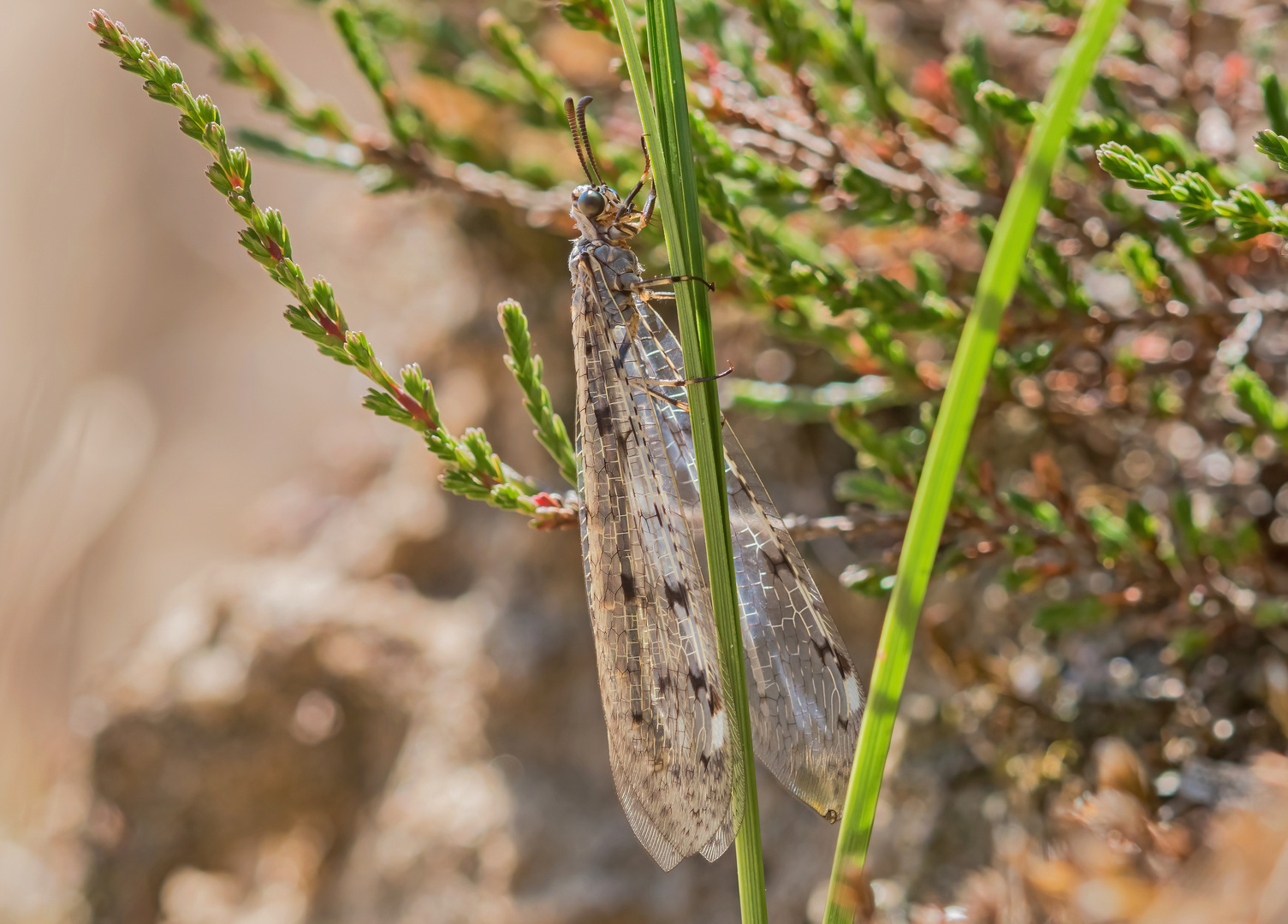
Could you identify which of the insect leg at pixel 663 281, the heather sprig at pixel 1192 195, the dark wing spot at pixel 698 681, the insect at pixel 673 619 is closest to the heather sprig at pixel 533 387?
→ the insect at pixel 673 619

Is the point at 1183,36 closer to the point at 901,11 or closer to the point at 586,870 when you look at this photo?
the point at 901,11

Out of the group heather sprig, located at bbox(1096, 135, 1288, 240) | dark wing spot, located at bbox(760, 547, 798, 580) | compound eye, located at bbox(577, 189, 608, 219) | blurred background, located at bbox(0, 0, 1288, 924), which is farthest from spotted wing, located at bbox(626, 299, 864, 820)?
heather sprig, located at bbox(1096, 135, 1288, 240)

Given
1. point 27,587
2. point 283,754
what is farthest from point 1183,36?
point 27,587

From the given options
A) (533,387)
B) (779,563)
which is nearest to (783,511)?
(779,563)

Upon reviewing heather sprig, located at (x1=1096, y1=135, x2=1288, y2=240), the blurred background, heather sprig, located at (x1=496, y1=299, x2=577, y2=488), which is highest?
heather sprig, located at (x1=1096, y1=135, x2=1288, y2=240)

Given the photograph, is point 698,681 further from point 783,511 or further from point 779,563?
point 783,511

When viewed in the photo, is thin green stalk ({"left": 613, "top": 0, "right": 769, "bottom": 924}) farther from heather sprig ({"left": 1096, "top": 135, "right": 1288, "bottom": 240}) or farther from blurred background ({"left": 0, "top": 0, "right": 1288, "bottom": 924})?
heather sprig ({"left": 1096, "top": 135, "right": 1288, "bottom": 240})

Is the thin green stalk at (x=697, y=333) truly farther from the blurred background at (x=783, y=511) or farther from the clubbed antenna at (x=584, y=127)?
the clubbed antenna at (x=584, y=127)
